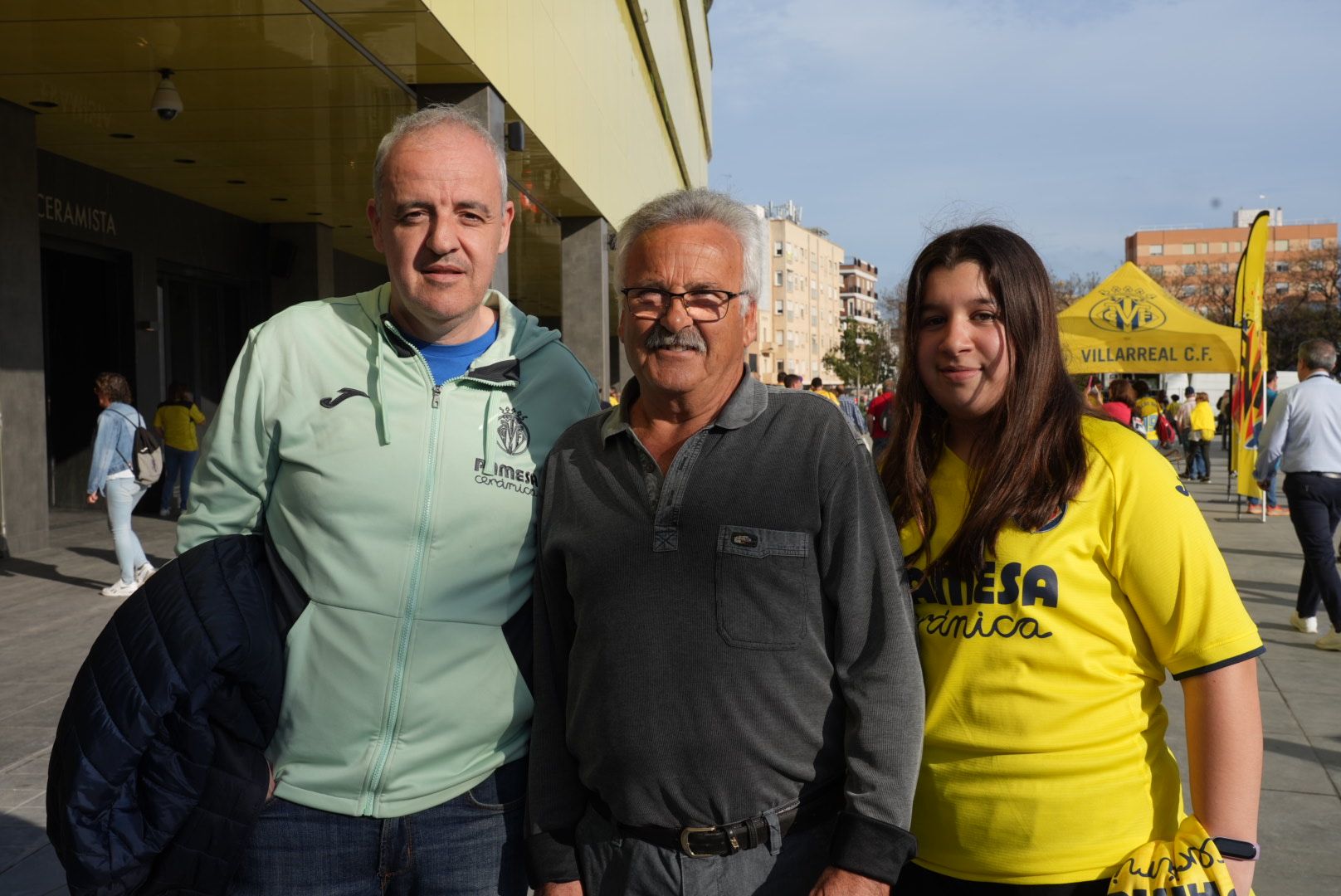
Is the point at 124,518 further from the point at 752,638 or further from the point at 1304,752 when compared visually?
the point at 752,638

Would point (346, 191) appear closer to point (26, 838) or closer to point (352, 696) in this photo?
point (26, 838)

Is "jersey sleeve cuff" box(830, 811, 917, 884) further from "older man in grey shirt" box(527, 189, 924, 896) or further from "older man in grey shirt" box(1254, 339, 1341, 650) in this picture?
"older man in grey shirt" box(1254, 339, 1341, 650)

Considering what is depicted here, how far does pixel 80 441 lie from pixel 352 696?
15.0 metres

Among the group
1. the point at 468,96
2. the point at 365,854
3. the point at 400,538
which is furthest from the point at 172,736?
the point at 468,96

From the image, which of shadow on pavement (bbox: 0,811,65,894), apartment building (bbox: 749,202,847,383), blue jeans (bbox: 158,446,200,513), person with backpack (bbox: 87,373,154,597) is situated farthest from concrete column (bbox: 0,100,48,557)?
apartment building (bbox: 749,202,847,383)

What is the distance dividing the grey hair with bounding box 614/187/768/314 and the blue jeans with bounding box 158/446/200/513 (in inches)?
525

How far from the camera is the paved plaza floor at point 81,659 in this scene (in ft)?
13.9

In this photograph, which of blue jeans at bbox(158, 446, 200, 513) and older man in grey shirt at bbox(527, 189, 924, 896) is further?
blue jeans at bbox(158, 446, 200, 513)

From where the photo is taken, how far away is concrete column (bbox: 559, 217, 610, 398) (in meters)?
16.8

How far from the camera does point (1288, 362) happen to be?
2640 inches

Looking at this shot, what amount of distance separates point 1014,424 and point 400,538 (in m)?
1.18

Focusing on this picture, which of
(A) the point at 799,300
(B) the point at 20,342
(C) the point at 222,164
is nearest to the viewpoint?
(B) the point at 20,342

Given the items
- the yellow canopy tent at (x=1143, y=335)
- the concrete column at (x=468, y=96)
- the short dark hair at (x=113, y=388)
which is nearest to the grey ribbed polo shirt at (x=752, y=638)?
the concrete column at (x=468, y=96)

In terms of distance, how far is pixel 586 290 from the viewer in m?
17.0
